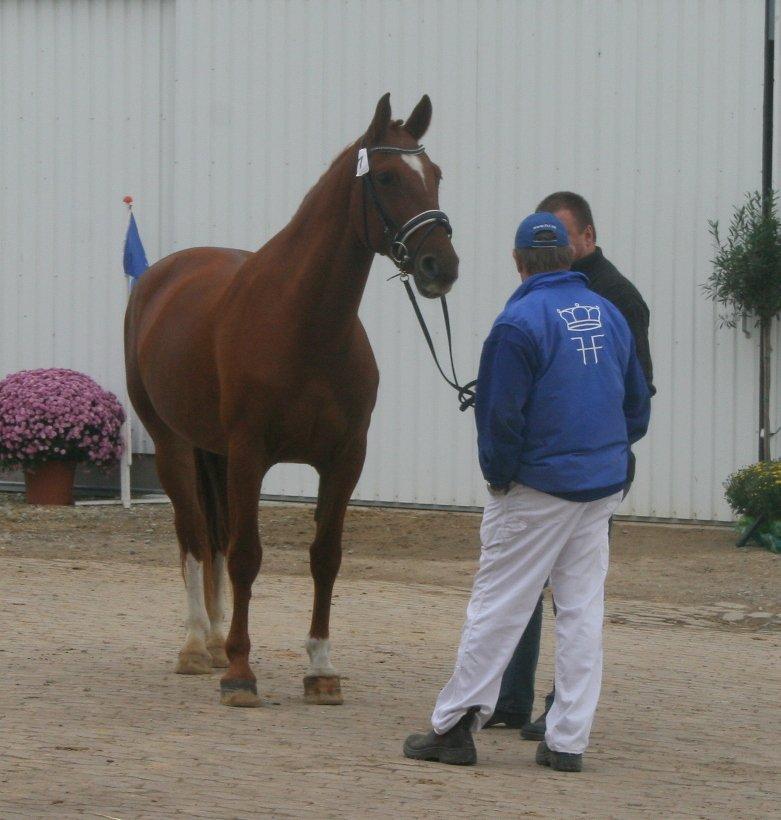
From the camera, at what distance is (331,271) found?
5797 millimetres

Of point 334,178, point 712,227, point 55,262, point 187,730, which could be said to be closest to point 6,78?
point 55,262

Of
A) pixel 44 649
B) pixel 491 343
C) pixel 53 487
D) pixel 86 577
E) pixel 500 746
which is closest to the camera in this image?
pixel 491 343

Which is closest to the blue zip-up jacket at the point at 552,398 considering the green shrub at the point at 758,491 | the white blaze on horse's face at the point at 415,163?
the white blaze on horse's face at the point at 415,163

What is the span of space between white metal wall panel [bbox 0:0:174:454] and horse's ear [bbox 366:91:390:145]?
27.1 feet

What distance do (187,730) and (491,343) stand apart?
1880 mm

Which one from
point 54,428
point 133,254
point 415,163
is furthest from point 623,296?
point 54,428

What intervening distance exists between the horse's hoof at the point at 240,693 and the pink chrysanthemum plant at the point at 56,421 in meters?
7.15

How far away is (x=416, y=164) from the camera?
5473 mm

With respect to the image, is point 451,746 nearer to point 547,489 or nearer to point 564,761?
point 564,761

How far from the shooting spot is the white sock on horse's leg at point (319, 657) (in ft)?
19.7

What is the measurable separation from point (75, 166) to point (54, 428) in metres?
2.79

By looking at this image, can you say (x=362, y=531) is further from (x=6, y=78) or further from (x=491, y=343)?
(x=491, y=343)

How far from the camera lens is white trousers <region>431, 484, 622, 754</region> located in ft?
15.5

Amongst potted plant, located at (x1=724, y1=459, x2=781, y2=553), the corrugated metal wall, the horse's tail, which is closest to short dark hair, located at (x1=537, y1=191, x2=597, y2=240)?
the horse's tail
